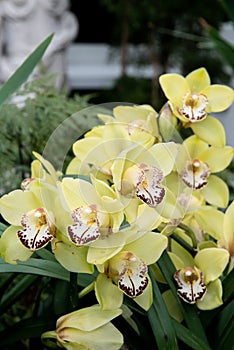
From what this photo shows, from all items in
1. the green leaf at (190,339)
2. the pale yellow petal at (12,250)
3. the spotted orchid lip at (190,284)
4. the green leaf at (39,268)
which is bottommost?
the green leaf at (190,339)

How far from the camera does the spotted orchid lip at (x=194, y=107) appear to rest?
48 cm

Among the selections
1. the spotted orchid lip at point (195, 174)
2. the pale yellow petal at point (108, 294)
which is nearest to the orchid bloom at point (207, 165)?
the spotted orchid lip at point (195, 174)

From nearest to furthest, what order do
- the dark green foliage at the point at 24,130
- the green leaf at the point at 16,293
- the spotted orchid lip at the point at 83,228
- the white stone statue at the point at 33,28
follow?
the spotted orchid lip at the point at 83,228, the green leaf at the point at 16,293, the dark green foliage at the point at 24,130, the white stone statue at the point at 33,28

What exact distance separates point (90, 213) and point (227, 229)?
4.4 inches

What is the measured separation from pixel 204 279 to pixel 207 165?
8cm

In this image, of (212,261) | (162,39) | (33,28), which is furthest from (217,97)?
(162,39)

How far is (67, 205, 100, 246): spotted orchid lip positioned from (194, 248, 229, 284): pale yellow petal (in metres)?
0.09

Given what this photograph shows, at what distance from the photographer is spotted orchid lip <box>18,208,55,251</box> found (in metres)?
0.39

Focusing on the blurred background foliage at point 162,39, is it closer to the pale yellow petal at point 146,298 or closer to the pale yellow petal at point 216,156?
the pale yellow petal at point 216,156

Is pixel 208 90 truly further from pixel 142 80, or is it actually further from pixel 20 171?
pixel 142 80

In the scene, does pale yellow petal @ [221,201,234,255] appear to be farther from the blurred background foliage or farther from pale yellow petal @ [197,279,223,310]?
the blurred background foliage

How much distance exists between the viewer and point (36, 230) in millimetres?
394

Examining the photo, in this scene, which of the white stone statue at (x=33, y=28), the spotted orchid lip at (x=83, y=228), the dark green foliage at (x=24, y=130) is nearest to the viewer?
the spotted orchid lip at (x=83, y=228)

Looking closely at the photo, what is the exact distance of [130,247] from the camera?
41cm
